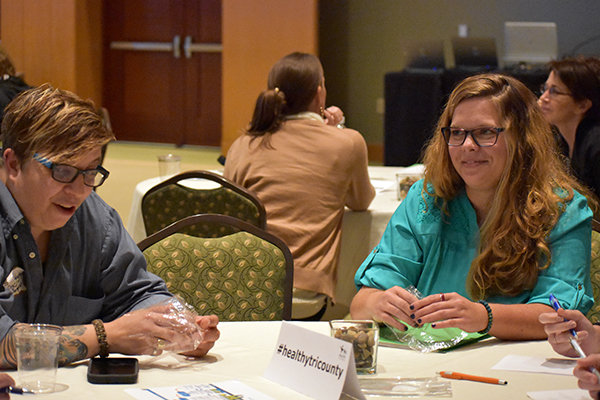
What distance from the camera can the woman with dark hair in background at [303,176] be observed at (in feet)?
9.97

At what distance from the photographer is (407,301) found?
159cm

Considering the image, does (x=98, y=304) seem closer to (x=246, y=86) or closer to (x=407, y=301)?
(x=407, y=301)

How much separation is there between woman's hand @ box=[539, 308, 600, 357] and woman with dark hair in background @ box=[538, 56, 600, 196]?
82.2 inches

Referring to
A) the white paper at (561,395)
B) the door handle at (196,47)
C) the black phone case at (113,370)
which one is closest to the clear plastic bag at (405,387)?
the white paper at (561,395)

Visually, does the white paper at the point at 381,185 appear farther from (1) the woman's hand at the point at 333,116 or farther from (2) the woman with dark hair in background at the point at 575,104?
(2) the woman with dark hair in background at the point at 575,104

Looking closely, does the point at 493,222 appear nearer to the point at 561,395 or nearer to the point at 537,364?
the point at 537,364

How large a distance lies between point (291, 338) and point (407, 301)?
0.31 meters

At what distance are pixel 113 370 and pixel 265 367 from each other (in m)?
0.30

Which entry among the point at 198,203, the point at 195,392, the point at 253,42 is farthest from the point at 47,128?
the point at 253,42

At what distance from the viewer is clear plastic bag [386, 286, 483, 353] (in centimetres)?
160

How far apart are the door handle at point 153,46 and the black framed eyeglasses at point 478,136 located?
304 inches

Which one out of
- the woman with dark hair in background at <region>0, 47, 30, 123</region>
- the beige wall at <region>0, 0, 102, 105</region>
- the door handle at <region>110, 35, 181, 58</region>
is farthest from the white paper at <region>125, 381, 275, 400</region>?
the beige wall at <region>0, 0, 102, 105</region>

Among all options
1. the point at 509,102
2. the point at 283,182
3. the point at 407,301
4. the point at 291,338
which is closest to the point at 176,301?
the point at 291,338

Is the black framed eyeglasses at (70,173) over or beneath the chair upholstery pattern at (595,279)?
over
